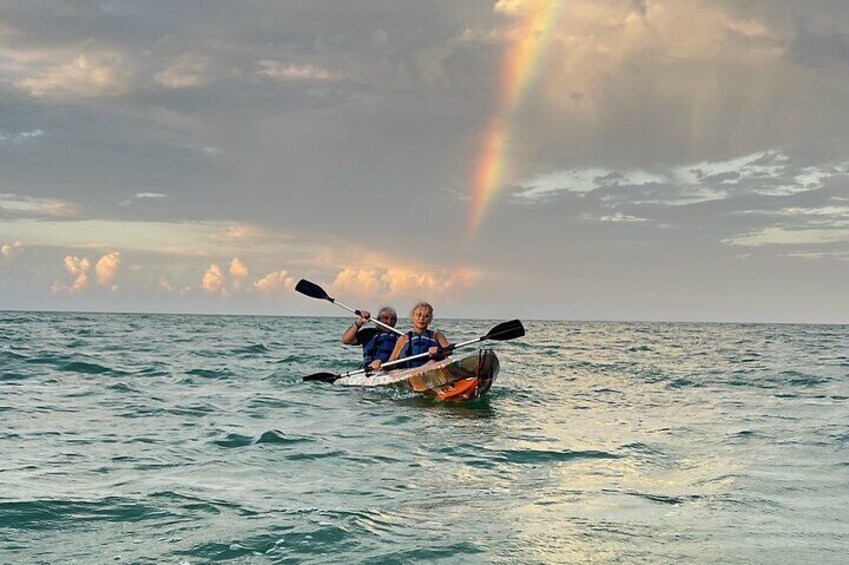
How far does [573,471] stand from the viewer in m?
8.16

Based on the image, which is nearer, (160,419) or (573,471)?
(573,471)

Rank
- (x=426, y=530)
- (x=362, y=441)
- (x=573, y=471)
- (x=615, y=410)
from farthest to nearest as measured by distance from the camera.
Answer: (x=615, y=410)
(x=362, y=441)
(x=573, y=471)
(x=426, y=530)

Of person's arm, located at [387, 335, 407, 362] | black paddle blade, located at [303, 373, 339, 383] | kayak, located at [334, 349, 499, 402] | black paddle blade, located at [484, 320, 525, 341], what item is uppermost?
black paddle blade, located at [484, 320, 525, 341]

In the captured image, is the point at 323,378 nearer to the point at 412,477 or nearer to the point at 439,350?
the point at 439,350

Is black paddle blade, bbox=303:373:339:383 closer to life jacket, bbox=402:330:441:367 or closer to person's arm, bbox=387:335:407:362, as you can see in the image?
person's arm, bbox=387:335:407:362

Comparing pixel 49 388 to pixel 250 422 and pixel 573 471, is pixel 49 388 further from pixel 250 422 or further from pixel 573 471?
pixel 573 471

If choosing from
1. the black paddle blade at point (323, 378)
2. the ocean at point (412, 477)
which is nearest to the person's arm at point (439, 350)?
the ocean at point (412, 477)

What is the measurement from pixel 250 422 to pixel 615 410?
22.5 ft

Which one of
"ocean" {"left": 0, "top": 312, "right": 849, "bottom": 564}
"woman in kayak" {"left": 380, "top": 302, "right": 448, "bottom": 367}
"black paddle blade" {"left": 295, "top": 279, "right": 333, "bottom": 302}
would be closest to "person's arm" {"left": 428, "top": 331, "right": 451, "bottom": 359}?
"woman in kayak" {"left": 380, "top": 302, "right": 448, "bottom": 367}

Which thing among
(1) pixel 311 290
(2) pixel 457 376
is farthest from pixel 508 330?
(1) pixel 311 290

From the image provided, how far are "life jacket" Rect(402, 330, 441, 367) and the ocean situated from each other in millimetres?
854

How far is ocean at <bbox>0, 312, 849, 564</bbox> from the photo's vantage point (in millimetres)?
5320

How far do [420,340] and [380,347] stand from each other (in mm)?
1935

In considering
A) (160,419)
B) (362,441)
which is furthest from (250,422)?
(362,441)
